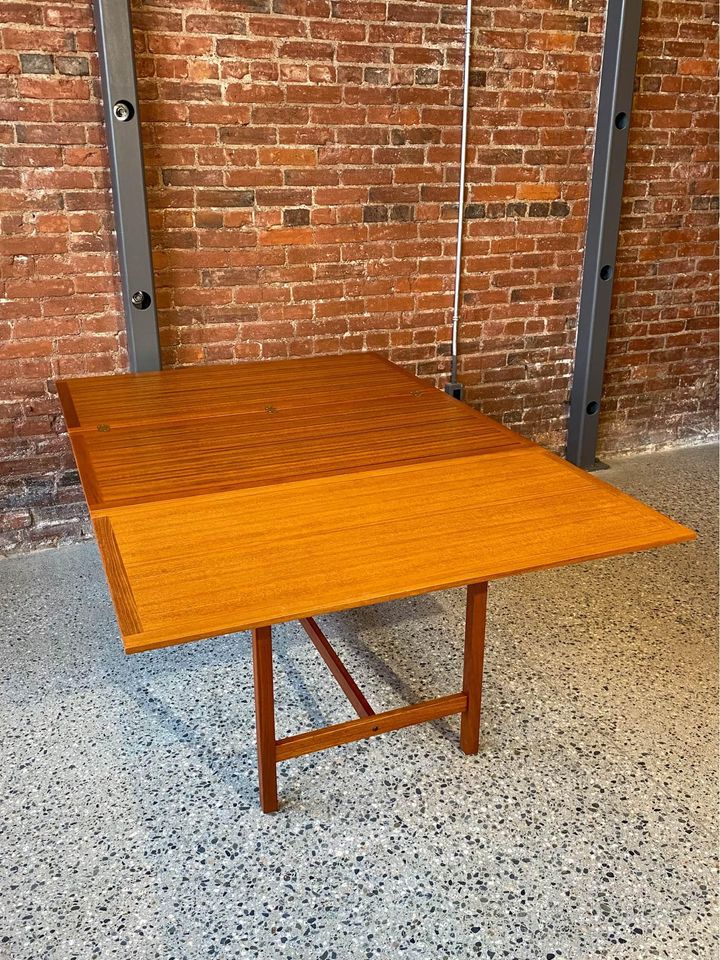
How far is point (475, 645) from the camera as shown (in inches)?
80.3

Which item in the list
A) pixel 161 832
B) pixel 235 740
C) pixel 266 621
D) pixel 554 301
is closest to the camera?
pixel 266 621

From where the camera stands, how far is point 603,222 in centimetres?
366

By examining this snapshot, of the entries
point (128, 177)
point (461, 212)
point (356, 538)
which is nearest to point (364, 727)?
point (356, 538)

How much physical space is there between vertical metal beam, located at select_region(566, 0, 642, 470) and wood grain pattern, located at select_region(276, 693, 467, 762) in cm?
224

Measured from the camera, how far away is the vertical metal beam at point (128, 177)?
8.70 ft

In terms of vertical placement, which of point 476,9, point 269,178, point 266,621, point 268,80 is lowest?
point 266,621

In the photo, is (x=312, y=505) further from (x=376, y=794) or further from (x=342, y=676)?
(x=376, y=794)

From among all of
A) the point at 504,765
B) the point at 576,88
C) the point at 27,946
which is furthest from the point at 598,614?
the point at 576,88

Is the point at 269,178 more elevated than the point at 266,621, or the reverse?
the point at 269,178

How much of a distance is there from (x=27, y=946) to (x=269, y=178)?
2545 mm

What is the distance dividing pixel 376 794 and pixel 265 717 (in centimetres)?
→ 38

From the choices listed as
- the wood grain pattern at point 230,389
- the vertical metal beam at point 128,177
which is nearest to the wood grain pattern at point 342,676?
the wood grain pattern at point 230,389

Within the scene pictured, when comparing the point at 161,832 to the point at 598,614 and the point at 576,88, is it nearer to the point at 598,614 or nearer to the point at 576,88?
the point at 598,614

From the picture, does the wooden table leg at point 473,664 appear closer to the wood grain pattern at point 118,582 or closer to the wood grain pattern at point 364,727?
the wood grain pattern at point 364,727
